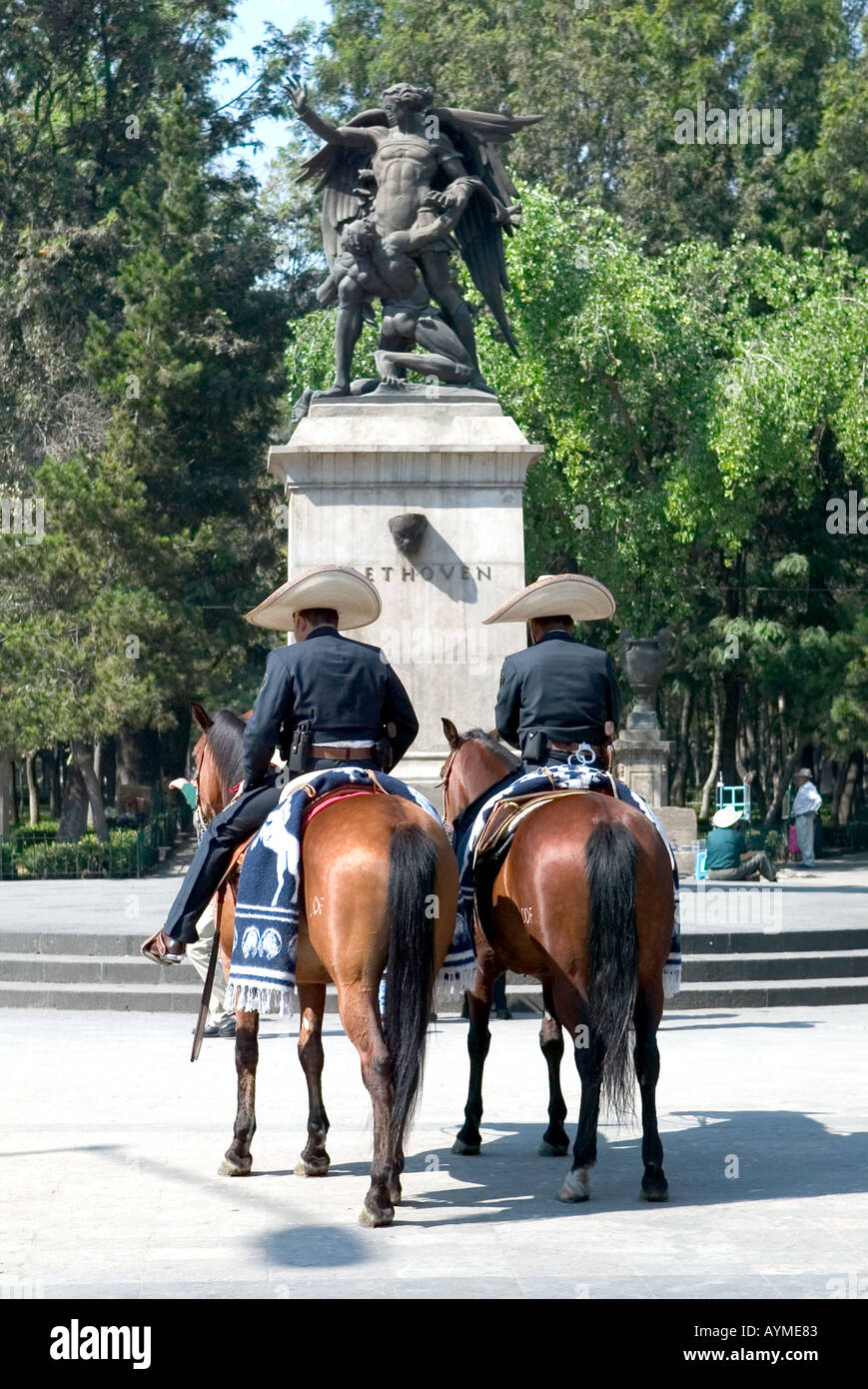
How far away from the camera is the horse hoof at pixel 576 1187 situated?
7367mm

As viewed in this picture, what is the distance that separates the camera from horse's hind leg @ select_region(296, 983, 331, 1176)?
8094 mm

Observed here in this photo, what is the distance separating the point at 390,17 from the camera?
4528 centimetres

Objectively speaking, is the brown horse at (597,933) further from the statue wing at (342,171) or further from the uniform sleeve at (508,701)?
the statue wing at (342,171)

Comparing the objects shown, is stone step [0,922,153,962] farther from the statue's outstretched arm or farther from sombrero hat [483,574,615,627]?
the statue's outstretched arm

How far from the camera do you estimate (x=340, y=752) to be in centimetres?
805

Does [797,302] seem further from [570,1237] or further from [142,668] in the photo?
[570,1237]

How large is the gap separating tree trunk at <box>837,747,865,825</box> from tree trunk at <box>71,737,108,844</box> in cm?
1953

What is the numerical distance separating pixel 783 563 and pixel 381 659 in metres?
32.3

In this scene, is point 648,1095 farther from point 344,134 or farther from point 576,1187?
point 344,134

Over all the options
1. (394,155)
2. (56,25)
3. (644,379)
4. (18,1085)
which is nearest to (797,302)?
(644,379)

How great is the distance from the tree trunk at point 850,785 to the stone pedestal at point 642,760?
19.3 m

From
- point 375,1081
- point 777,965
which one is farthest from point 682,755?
point 375,1081

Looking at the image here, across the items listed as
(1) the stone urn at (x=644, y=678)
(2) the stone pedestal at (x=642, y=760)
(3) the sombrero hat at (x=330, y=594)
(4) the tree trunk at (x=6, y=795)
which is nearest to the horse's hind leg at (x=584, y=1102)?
(3) the sombrero hat at (x=330, y=594)
